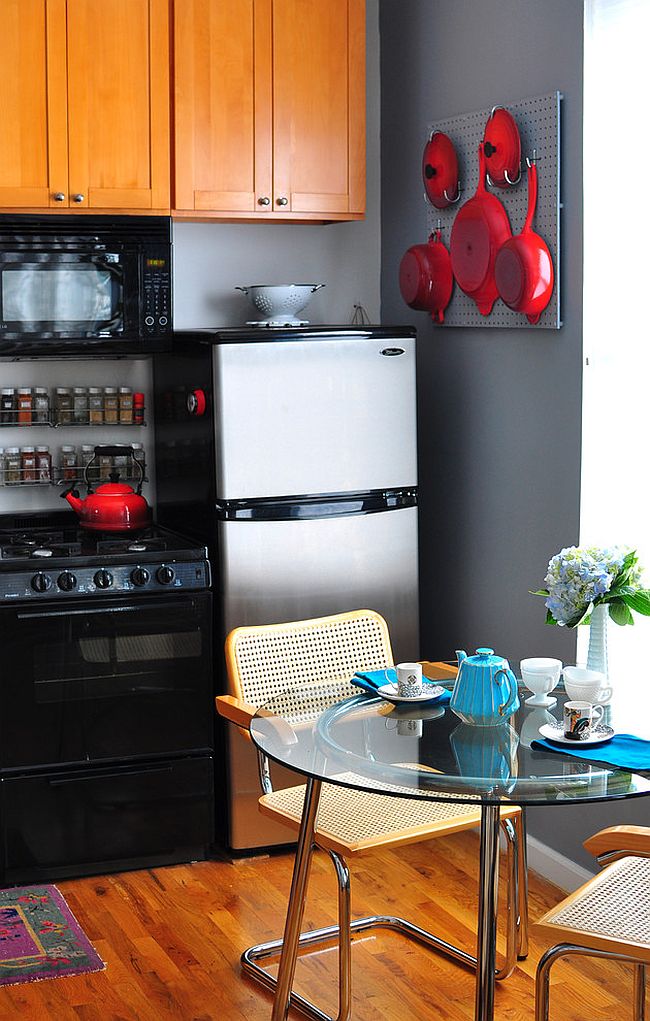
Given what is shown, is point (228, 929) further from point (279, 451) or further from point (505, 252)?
point (505, 252)

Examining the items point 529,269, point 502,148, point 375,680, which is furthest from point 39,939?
point 502,148

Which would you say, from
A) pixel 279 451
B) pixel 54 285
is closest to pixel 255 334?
pixel 279 451

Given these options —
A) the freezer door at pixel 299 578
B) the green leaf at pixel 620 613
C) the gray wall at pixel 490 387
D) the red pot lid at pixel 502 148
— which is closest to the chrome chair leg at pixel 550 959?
the green leaf at pixel 620 613

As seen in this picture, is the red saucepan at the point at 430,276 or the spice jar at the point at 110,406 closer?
the red saucepan at the point at 430,276

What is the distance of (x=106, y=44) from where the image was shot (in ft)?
12.5

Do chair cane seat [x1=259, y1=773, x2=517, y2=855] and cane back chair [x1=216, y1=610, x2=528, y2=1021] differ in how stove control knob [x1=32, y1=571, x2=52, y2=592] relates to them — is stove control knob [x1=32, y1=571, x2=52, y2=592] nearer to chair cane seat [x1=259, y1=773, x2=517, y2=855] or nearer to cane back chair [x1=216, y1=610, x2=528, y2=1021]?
cane back chair [x1=216, y1=610, x2=528, y2=1021]

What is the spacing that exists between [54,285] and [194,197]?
50cm

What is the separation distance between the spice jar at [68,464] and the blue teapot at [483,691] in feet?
6.67

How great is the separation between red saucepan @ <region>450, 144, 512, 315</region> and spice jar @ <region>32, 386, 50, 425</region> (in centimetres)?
135

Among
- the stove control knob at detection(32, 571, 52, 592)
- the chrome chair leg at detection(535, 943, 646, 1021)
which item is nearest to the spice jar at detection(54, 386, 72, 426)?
the stove control knob at detection(32, 571, 52, 592)

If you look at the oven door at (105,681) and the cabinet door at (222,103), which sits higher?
the cabinet door at (222,103)

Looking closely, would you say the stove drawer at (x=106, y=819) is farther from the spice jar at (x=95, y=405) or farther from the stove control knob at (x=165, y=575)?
the spice jar at (x=95, y=405)

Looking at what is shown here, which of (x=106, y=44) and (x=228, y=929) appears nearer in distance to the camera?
(x=228, y=929)

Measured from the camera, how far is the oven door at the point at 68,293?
3.86m
